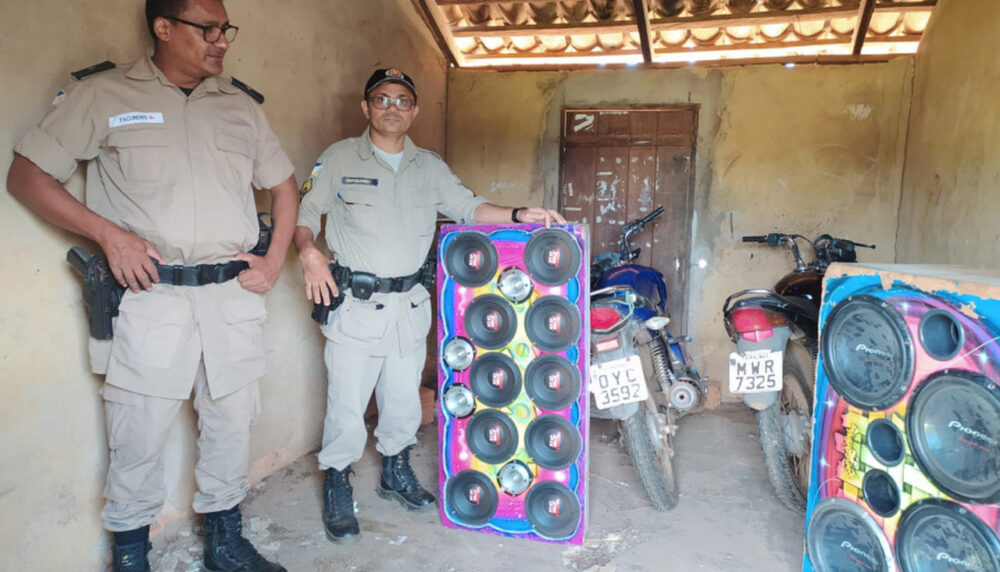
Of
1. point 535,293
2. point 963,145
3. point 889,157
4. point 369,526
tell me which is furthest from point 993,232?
point 369,526

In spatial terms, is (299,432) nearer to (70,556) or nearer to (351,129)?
(70,556)

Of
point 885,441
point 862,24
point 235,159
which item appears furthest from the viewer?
point 862,24

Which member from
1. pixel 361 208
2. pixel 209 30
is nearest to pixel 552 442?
pixel 361 208

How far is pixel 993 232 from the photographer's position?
2.58m

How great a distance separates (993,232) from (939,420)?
5.47 ft

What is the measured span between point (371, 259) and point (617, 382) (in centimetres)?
101

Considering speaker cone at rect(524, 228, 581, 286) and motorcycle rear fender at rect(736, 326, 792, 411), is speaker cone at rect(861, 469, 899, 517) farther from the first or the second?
speaker cone at rect(524, 228, 581, 286)

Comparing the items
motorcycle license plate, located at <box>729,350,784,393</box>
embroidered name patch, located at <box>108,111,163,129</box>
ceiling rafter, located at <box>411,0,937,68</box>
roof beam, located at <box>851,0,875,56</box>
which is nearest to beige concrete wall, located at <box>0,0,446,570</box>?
embroidered name patch, located at <box>108,111,163,129</box>

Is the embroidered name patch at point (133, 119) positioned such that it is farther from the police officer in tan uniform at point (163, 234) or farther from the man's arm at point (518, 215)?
the man's arm at point (518, 215)

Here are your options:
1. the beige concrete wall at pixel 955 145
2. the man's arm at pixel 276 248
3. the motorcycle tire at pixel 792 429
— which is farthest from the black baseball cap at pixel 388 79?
the beige concrete wall at pixel 955 145

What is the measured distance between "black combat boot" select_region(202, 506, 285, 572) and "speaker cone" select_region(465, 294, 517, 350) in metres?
0.98

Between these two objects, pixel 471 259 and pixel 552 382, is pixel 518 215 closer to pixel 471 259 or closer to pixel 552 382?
pixel 471 259

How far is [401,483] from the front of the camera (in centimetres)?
259

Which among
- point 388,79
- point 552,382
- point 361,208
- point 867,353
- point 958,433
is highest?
point 388,79
